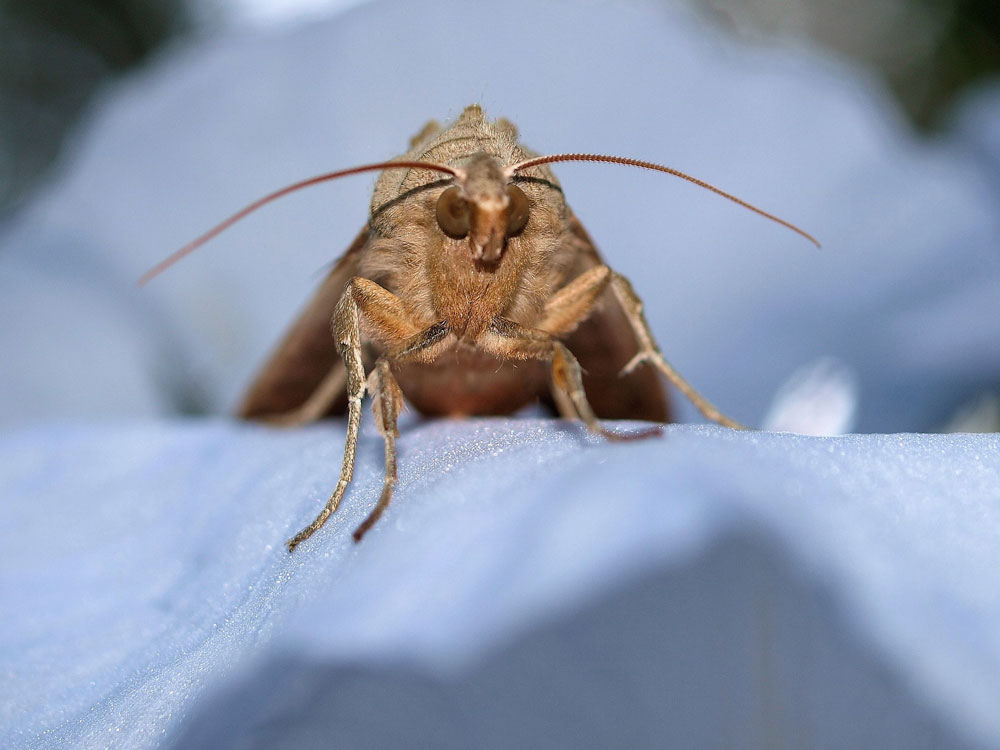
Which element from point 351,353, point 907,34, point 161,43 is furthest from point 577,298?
point 907,34

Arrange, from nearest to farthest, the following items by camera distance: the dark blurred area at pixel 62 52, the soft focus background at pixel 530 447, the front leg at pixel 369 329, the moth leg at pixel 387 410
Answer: the soft focus background at pixel 530 447, the moth leg at pixel 387 410, the front leg at pixel 369 329, the dark blurred area at pixel 62 52

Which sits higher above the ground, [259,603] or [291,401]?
[259,603]

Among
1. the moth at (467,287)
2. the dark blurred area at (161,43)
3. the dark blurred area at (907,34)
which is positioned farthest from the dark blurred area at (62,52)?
the moth at (467,287)

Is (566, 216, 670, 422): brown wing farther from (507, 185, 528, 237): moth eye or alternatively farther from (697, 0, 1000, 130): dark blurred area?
(697, 0, 1000, 130): dark blurred area

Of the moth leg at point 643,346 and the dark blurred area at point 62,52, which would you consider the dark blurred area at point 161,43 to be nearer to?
the dark blurred area at point 62,52

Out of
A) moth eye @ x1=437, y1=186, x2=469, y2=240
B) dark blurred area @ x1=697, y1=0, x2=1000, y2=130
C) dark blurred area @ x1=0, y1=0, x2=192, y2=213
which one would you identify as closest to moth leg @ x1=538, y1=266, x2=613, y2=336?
moth eye @ x1=437, y1=186, x2=469, y2=240

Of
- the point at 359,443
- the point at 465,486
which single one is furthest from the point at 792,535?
the point at 359,443

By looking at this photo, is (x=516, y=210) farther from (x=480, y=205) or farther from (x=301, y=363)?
(x=301, y=363)

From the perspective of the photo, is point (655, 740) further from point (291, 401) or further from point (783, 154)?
point (783, 154)
